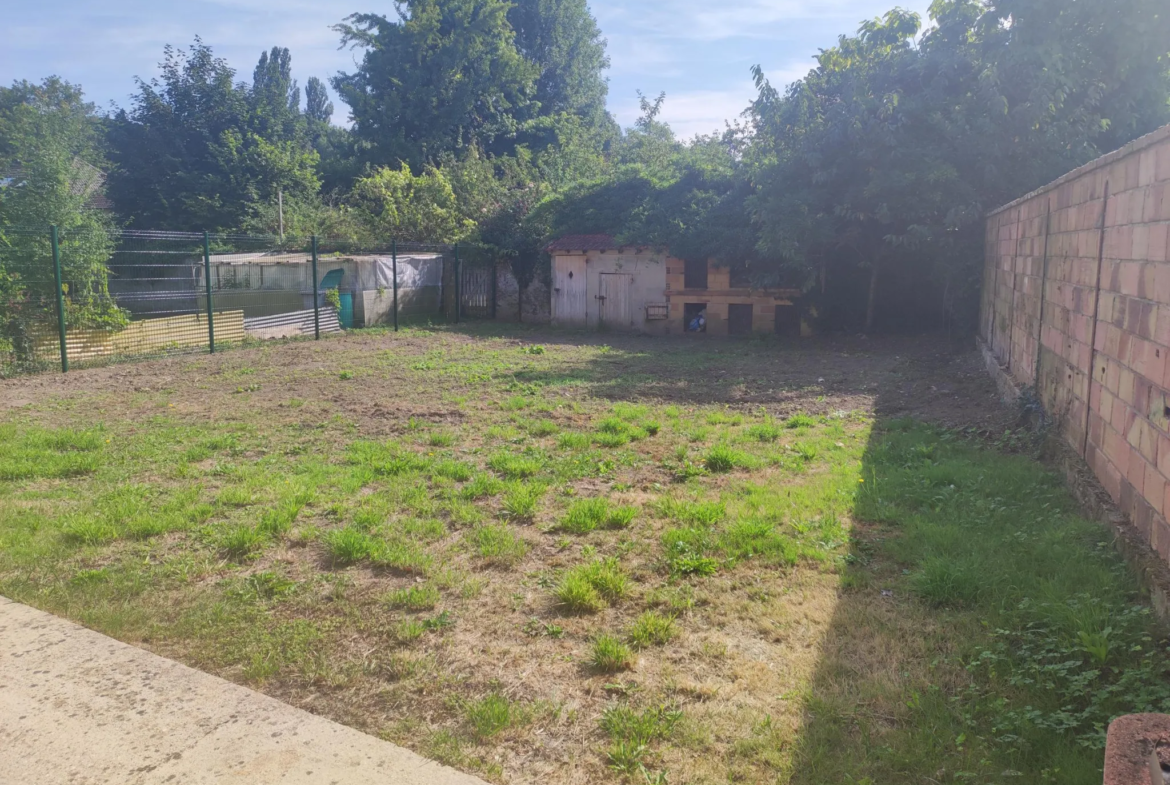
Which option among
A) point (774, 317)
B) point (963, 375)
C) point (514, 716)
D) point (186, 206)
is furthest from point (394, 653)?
point (186, 206)

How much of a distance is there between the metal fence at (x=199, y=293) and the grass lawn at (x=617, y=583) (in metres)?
4.10

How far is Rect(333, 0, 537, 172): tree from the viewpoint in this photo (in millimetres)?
35562

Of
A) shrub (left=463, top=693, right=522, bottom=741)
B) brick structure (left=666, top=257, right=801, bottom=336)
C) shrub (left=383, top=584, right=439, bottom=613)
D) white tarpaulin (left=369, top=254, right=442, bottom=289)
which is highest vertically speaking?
white tarpaulin (left=369, top=254, right=442, bottom=289)

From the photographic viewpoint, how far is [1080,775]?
2.48m

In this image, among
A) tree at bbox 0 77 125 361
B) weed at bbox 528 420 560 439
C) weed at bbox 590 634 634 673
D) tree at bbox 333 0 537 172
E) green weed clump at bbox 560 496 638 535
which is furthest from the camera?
tree at bbox 333 0 537 172

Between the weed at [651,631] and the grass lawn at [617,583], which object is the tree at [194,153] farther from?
the weed at [651,631]

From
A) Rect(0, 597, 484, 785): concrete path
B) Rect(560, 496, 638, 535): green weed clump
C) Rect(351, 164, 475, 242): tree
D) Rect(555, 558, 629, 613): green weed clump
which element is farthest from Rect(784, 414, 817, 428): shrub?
Rect(351, 164, 475, 242): tree

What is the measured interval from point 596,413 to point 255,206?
25737 millimetres

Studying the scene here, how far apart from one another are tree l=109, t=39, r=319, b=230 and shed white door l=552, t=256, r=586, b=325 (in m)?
15.6

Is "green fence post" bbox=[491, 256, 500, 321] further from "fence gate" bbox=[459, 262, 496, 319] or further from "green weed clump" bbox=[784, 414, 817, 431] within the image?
"green weed clump" bbox=[784, 414, 817, 431]

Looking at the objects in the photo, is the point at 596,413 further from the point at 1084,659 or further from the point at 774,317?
the point at 774,317

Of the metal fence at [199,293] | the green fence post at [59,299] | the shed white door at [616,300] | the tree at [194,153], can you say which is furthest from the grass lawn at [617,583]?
the tree at [194,153]

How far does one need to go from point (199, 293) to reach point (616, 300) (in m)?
9.78

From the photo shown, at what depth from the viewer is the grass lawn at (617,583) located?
2.85 meters
